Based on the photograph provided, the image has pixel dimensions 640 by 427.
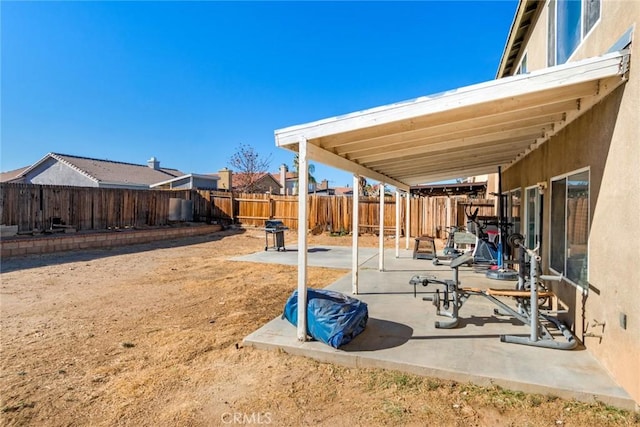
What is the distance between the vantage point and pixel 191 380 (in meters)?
3.05

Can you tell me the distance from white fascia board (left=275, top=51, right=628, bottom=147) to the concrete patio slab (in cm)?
230

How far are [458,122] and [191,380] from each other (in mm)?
3798

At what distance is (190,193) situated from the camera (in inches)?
711

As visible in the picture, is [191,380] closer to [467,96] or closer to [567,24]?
[467,96]

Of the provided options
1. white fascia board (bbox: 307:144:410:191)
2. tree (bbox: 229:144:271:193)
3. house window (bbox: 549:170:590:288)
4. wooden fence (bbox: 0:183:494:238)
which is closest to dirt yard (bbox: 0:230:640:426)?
house window (bbox: 549:170:590:288)

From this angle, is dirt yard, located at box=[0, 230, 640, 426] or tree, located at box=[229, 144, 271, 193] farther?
tree, located at box=[229, 144, 271, 193]

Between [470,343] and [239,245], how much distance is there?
10.6 meters

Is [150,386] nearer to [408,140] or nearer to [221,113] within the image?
[408,140]

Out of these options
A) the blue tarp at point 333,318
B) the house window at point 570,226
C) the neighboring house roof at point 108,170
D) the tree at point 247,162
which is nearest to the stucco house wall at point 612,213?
the house window at point 570,226

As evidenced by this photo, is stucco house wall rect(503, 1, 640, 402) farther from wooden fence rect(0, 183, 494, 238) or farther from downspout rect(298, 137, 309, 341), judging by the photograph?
wooden fence rect(0, 183, 494, 238)

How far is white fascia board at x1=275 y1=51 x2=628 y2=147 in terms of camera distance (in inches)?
104

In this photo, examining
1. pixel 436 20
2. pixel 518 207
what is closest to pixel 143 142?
pixel 436 20

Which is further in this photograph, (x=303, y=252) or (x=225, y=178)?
(x=225, y=178)

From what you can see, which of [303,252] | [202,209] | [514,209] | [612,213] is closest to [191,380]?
[303,252]
